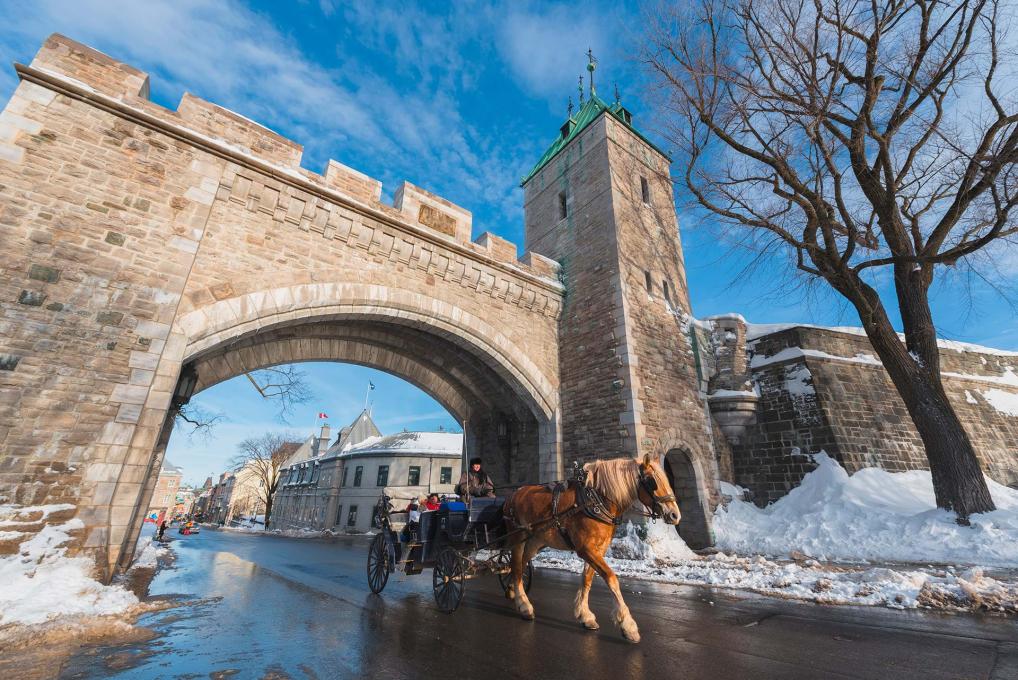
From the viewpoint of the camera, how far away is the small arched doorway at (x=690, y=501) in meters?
10.8

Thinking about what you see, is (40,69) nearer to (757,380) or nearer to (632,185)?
(632,185)

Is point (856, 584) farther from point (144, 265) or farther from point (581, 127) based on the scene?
point (581, 127)

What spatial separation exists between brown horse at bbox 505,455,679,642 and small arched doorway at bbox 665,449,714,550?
817 cm

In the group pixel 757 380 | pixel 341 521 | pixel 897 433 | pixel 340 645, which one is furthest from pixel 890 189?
pixel 341 521

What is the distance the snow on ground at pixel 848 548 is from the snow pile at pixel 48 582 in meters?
7.11

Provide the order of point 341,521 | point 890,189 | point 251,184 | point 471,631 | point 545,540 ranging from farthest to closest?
1. point 341,521
2. point 890,189
3. point 251,184
4. point 545,540
5. point 471,631

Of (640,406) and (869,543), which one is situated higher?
(640,406)

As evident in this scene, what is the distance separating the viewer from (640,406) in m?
10.5

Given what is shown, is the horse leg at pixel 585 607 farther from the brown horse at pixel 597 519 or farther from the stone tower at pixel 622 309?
the stone tower at pixel 622 309

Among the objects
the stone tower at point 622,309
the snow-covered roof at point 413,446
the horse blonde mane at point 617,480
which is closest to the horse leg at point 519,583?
the horse blonde mane at point 617,480

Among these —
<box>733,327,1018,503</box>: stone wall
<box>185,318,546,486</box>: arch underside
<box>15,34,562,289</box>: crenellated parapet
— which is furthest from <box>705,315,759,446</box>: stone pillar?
<box>15,34,562,289</box>: crenellated parapet

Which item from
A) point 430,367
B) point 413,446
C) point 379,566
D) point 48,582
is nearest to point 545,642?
point 379,566

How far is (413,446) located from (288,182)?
2570 centimetres

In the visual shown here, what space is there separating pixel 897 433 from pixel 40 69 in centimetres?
2029
